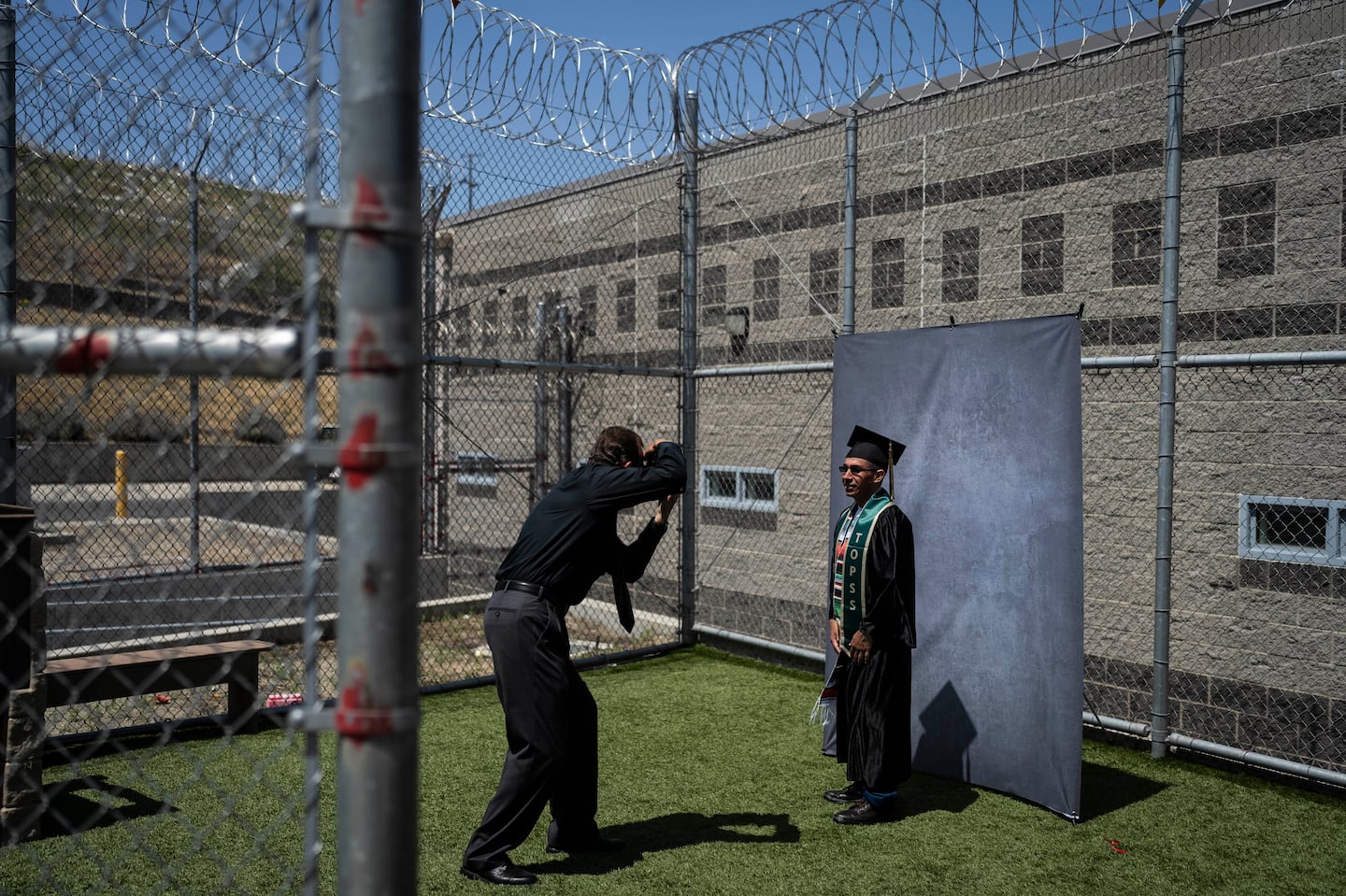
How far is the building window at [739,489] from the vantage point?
912 centimetres

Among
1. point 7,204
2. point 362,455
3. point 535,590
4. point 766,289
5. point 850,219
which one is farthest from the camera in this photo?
point 766,289

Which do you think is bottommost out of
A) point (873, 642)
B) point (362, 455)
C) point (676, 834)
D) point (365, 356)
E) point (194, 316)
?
point (676, 834)

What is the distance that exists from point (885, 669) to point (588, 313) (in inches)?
259

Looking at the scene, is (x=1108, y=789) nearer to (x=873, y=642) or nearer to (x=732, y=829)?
(x=873, y=642)

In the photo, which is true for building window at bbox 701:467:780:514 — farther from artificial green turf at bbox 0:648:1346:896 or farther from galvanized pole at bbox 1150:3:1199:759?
galvanized pole at bbox 1150:3:1199:759

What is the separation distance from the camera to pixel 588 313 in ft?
36.6

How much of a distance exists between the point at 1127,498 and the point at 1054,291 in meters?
1.38

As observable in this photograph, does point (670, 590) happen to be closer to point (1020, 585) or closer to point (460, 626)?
point (460, 626)

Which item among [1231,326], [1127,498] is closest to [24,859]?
[1127,498]

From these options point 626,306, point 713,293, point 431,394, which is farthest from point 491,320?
point 431,394

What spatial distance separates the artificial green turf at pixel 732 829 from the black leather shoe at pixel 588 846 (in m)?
0.05

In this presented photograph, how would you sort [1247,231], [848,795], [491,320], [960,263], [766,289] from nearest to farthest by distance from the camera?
1. [848,795]
2. [1247,231]
3. [960,263]
4. [766,289]
5. [491,320]

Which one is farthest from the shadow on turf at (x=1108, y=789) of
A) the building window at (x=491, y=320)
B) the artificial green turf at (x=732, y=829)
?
the building window at (x=491, y=320)

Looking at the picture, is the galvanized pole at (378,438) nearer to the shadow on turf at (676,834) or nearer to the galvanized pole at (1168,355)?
the shadow on turf at (676,834)
